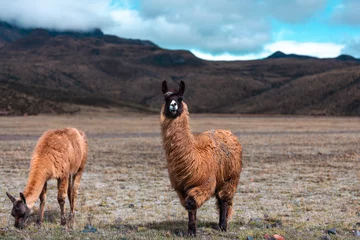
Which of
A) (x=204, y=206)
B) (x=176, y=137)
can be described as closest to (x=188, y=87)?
(x=204, y=206)

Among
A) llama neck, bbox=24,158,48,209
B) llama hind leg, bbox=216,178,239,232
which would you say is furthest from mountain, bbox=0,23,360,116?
llama hind leg, bbox=216,178,239,232

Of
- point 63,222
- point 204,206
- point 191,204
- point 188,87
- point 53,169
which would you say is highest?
point 188,87

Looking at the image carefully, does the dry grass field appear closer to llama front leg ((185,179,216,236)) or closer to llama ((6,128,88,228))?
llama front leg ((185,179,216,236))

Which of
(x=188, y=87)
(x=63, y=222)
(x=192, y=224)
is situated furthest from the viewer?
(x=188, y=87)

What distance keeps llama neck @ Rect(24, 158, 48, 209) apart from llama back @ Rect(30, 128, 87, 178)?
2 cm

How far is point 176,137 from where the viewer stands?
7199mm

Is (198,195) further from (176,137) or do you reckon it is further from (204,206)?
(204,206)

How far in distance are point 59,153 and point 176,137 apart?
8.00ft

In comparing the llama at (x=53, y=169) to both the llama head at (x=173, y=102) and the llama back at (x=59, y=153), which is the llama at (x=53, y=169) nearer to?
the llama back at (x=59, y=153)

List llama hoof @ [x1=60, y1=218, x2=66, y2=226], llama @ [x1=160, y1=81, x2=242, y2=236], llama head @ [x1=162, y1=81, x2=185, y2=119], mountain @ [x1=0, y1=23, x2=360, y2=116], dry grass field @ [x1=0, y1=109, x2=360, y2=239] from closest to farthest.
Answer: llama head @ [x1=162, y1=81, x2=185, y2=119] < llama @ [x1=160, y1=81, x2=242, y2=236] < dry grass field @ [x1=0, y1=109, x2=360, y2=239] < llama hoof @ [x1=60, y1=218, x2=66, y2=226] < mountain @ [x1=0, y1=23, x2=360, y2=116]

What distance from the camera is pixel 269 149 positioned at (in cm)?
2509

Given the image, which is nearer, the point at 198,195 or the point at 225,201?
the point at 198,195

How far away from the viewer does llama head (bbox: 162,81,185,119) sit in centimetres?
701

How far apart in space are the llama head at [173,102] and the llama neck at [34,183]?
2.41 metres
